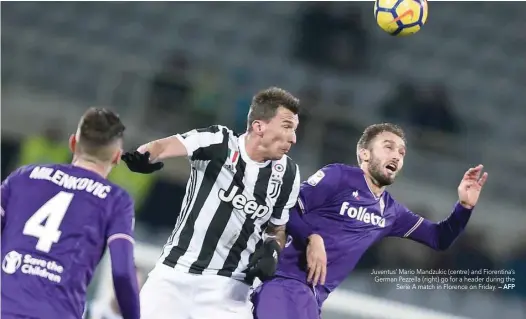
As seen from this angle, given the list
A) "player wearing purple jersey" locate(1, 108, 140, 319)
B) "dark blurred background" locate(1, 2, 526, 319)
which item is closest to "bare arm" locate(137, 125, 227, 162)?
"player wearing purple jersey" locate(1, 108, 140, 319)

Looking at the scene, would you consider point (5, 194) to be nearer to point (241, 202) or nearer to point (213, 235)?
point (213, 235)

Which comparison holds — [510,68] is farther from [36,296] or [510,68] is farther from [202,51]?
[36,296]

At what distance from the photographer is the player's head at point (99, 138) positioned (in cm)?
355

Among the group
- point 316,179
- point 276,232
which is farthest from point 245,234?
point 316,179

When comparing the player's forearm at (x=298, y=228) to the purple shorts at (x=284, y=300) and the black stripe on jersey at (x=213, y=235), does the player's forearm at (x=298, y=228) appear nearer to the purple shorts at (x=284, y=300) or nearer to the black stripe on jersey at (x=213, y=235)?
the purple shorts at (x=284, y=300)

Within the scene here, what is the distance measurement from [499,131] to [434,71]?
3.92 feet

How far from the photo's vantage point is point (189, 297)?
173 inches

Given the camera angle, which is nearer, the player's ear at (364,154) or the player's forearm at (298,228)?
the player's forearm at (298,228)

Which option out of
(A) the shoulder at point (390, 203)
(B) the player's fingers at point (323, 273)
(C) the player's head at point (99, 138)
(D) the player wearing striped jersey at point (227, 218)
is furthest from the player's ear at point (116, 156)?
(A) the shoulder at point (390, 203)

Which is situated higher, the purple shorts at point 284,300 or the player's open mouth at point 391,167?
the player's open mouth at point 391,167

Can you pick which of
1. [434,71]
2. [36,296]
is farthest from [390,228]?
[434,71]

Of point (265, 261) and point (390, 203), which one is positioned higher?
point (390, 203)

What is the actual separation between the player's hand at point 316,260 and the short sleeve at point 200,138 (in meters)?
0.73

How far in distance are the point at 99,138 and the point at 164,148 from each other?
30.4 inches
